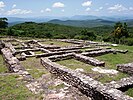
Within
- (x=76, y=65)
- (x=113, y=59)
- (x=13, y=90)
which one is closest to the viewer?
(x=13, y=90)

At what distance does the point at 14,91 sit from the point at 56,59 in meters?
8.48

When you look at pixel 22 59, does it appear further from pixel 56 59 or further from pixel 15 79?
pixel 15 79

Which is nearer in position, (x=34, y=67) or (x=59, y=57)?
(x=34, y=67)

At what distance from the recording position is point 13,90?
9734 mm

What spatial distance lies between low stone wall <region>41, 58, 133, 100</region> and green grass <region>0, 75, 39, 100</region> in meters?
2.28

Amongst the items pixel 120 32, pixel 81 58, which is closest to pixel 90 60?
pixel 81 58

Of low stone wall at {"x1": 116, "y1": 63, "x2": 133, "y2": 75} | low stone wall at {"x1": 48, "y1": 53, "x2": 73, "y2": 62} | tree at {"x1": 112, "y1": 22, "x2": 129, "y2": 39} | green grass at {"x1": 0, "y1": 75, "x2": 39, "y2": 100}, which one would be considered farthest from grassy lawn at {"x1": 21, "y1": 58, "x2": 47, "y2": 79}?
tree at {"x1": 112, "y1": 22, "x2": 129, "y2": 39}

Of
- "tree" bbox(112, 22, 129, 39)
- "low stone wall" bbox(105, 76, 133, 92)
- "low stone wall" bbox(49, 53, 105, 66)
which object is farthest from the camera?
"tree" bbox(112, 22, 129, 39)

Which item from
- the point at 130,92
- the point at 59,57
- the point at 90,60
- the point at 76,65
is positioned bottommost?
the point at 76,65

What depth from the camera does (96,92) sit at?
8781 millimetres

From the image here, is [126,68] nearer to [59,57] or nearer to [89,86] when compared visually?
[89,86]

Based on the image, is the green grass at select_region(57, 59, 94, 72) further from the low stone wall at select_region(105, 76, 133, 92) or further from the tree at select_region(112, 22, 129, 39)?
Answer: the tree at select_region(112, 22, 129, 39)

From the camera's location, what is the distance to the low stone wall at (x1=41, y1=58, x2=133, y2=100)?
8.17 meters

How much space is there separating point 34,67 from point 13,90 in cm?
606
